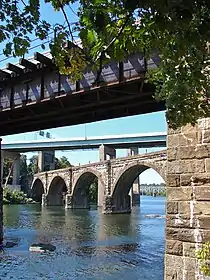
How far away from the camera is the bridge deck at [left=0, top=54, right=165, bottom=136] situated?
688 inches

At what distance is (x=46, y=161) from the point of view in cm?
11612

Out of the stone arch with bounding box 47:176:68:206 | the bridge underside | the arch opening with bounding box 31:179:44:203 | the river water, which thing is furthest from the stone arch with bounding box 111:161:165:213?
the arch opening with bounding box 31:179:44:203

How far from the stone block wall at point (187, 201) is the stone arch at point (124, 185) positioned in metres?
49.4

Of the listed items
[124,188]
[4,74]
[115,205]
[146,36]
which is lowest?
[115,205]

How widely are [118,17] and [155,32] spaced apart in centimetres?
39

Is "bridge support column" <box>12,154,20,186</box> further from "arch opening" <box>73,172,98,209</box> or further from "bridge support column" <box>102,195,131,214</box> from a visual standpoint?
"bridge support column" <box>102,195,131,214</box>

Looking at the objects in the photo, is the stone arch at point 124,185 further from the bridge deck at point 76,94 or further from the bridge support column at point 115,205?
the bridge deck at point 76,94

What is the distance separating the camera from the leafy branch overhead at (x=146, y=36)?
3248mm

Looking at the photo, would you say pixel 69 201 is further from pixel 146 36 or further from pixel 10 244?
pixel 146 36

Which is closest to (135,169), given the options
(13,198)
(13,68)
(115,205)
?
(115,205)

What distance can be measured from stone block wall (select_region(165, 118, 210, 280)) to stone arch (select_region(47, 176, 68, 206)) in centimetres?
8063

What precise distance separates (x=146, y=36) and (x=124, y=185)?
206 ft

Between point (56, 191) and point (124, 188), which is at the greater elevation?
point (124, 188)

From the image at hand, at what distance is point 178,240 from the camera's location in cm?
800
